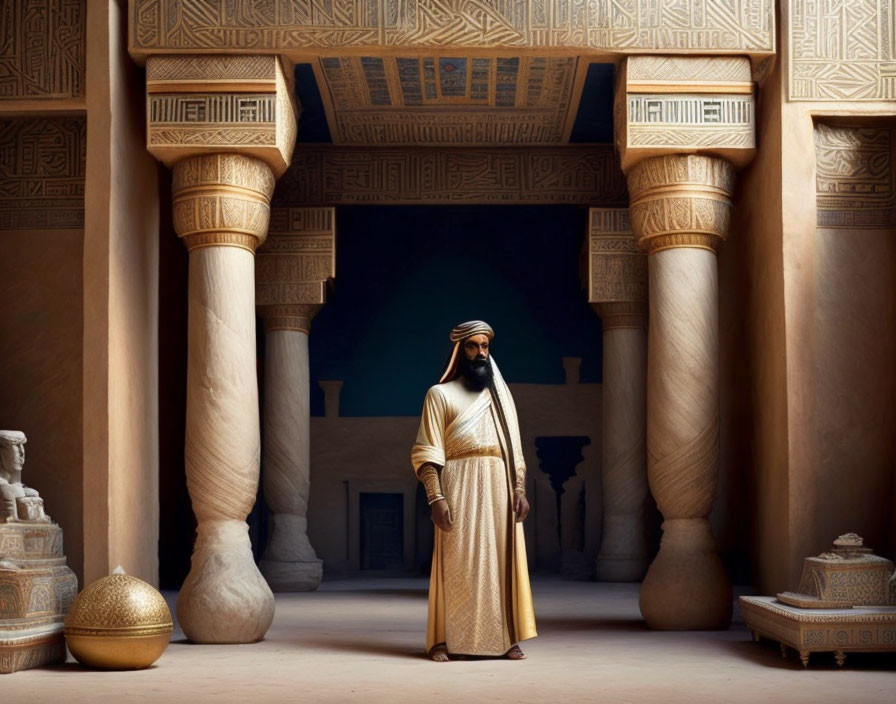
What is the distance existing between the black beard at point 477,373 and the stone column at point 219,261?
1.67 m

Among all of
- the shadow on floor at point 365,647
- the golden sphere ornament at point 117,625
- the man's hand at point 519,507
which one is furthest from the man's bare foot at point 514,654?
the golden sphere ornament at point 117,625

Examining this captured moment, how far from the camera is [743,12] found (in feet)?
26.8

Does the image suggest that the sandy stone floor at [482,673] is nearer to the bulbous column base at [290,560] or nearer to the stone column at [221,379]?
the stone column at [221,379]

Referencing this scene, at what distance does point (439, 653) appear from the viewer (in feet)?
22.8

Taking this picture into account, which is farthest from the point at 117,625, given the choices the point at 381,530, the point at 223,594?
the point at 381,530

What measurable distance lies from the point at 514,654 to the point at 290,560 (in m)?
6.19

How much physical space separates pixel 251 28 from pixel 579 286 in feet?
27.7

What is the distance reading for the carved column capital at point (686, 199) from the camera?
8.36 meters

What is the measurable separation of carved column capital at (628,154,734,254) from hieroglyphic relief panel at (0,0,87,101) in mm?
3655

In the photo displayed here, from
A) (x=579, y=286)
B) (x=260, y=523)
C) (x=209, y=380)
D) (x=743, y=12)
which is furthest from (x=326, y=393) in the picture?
(x=743, y=12)

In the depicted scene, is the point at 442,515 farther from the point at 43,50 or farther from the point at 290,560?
the point at 290,560

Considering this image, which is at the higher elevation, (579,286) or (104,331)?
(579,286)

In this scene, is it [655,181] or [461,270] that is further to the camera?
Result: [461,270]

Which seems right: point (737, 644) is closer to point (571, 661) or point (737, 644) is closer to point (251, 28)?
point (571, 661)
